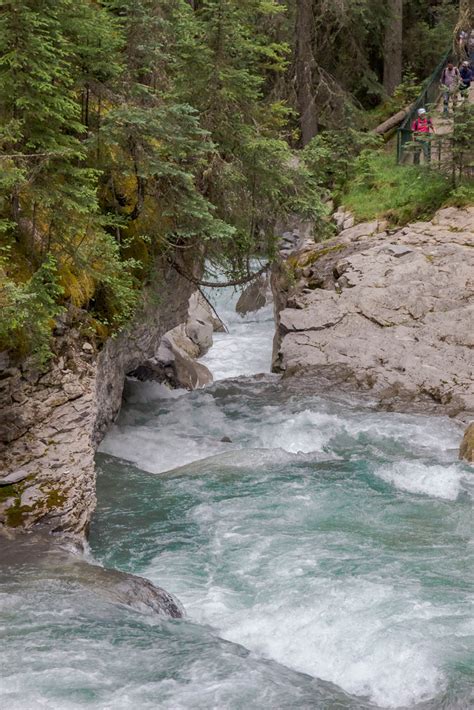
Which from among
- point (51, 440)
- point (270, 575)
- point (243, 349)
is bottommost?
point (243, 349)

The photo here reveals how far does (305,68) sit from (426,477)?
1843 centimetres

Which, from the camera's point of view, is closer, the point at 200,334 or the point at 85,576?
the point at 85,576

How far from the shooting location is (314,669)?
308 inches

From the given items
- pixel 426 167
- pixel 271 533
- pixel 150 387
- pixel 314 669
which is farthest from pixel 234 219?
pixel 426 167

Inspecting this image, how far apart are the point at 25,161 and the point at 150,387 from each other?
8099 mm

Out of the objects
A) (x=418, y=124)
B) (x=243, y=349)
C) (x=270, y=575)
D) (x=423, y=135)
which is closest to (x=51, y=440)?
(x=270, y=575)

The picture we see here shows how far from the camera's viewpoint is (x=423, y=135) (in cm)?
2253

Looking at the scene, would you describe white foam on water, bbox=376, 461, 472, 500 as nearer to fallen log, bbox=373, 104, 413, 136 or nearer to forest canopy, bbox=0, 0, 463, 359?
forest canopy, bbox=0, 0, 463, 359

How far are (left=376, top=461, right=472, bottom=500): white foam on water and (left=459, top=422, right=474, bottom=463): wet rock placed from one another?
15.5 inches

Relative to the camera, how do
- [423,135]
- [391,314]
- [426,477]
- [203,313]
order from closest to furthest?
[426,477]
[391,314]
[423,135]
[203,313]

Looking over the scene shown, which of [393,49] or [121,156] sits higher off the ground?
[393,49]

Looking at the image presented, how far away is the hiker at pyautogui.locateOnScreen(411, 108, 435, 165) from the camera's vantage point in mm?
22703

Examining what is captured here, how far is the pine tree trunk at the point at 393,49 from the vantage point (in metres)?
30.0

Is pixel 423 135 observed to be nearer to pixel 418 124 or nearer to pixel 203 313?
pixel 418 124
